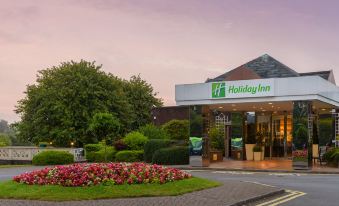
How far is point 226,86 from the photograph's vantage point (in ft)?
108

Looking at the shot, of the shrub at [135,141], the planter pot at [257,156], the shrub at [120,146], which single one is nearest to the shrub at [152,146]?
the shrub at [135,141]

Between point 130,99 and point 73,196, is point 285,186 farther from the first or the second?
point 130,99

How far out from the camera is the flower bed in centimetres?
1577

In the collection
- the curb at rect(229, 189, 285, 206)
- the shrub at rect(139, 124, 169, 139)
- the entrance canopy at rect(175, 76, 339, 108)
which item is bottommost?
the curb at rect(229, 189, 285, 206)

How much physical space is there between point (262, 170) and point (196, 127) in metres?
6.07

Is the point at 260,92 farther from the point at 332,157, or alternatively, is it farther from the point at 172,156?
the point at 172,156

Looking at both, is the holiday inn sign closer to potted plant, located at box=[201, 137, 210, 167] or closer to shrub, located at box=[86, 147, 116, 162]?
potted plant, located at box=[201, 137, 210, 167]

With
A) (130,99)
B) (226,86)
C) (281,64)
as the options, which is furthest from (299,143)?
(130,99)

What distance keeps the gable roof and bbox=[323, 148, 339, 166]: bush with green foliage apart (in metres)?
7.49

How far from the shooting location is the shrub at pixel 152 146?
3775 cm

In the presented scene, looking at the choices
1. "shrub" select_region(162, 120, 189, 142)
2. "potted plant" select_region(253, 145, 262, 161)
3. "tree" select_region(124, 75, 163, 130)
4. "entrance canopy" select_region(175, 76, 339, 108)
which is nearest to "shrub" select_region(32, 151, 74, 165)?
"shrub" select_region(162, 120, 189, 142)

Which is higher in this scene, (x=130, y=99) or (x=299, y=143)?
(x=130, y=99)

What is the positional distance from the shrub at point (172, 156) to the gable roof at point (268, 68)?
7.76 meters

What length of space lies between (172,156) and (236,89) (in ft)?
22.3
